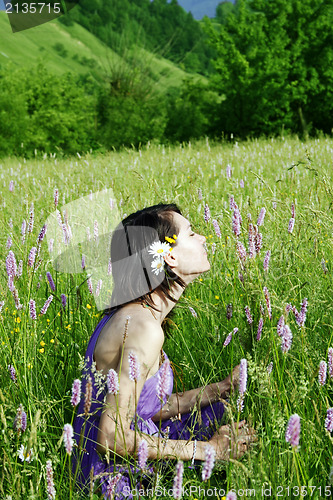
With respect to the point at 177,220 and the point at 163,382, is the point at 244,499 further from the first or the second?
the point at 177,220

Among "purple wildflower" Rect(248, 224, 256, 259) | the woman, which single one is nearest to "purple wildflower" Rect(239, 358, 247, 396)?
the woman

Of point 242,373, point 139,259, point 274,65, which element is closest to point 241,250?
point 139,259

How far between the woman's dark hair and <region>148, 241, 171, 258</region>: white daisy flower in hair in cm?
2

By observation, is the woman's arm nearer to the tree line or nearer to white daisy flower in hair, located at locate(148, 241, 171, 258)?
white daisy flower in hair, located at locate(148, 241, 171, 258)

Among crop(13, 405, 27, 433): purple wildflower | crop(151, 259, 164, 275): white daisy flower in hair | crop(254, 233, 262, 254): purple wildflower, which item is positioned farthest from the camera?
crop(151, 259, 164, 275): white daisy flower in hair

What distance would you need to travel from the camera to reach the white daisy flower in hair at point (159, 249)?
80.0 inches

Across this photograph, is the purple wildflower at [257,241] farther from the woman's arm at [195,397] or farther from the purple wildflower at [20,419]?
the purple wildflower at [20,419]

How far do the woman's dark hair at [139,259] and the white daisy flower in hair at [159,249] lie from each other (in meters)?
0.02

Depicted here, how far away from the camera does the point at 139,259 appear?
208 cm

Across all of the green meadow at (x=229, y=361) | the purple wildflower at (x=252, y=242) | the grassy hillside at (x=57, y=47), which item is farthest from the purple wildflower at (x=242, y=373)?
the grassy hillside at (x=57, y=47)

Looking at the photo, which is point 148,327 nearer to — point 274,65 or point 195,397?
point 195,397

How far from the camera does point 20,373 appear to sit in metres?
1.96

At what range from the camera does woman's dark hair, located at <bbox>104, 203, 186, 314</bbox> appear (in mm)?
2035

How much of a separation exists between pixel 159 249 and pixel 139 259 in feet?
0.33
